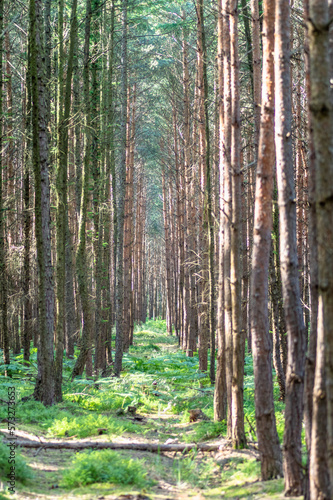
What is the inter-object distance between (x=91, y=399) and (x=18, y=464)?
4310 mm

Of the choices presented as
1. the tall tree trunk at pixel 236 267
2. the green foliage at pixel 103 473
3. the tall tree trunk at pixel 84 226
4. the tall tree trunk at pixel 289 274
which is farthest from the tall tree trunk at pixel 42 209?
the tall tree trunk at pixel 289 274

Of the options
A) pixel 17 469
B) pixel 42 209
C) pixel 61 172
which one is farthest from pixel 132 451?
pixel 61 172

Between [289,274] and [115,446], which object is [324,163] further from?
[115,446]

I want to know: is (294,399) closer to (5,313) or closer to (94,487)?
(94,487)

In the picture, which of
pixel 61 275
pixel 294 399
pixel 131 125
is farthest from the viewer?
pixel 131 125

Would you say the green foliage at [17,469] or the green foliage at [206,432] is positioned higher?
the green foliage at [17,469]

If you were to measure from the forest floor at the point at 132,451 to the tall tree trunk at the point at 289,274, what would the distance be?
1.35 ft

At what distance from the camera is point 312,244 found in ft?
12.1

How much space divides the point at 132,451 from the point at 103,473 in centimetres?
137

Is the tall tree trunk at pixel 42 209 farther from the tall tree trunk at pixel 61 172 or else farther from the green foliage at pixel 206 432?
the green foliage at pixel 206 432

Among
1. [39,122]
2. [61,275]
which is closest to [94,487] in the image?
[61,275]

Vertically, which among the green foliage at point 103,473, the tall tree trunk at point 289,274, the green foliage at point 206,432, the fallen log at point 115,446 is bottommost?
the green foliage at point 206,432

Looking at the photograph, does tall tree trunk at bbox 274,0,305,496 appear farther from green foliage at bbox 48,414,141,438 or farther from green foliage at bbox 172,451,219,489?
green foliage at bbox 48,414,141,438

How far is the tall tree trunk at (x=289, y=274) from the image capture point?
3914mm
